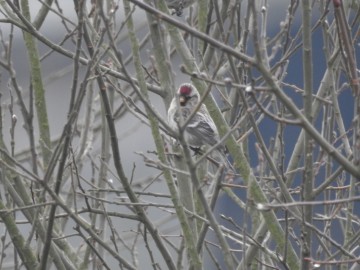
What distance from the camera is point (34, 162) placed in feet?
14.8

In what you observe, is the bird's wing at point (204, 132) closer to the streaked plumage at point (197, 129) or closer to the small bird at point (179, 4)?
the streaked plumage at point (197, 129)

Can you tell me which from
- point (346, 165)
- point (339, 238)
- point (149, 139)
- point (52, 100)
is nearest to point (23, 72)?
point (52, 100)

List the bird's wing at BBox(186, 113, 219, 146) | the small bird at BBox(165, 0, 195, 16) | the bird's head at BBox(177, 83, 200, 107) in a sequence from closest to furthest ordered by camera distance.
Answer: the bird's wing at BBox(186, 113, 219, 146) → the bird's head at BBox(177, 83, 200, 107) → the small bird at BBox(165, 0, 195, 16)

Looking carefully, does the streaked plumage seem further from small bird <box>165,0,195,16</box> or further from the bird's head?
small bird <box>165,0,195,16</box>

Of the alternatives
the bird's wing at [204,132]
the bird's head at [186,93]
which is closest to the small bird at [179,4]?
the bird's head at [186,93]

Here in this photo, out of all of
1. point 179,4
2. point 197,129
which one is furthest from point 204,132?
point 179,4

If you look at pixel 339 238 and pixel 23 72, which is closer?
pixel 339 238

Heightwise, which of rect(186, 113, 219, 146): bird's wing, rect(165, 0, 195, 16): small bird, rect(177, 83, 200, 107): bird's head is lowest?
rect(186, 113, 219, 146): bird's wing

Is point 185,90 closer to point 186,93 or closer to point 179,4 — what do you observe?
point 186,93

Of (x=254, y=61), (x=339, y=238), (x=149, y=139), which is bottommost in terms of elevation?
(x=339, y=238)

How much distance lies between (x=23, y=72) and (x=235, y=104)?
10528mm

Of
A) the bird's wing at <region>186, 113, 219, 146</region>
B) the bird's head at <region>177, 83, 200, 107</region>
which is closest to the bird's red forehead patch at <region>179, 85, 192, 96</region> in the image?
the bird's head at <region>177, 83, 200, 107</region>

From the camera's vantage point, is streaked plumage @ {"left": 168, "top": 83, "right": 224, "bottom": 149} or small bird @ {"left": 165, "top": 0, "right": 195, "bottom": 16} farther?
small bird @ {"left": 165, "top": 0, "right": 195, "bottom": 16}

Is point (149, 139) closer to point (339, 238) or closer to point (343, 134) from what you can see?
point (339, 238)
